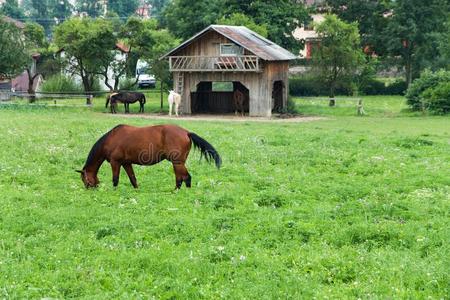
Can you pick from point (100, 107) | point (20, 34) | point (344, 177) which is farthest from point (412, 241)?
point (20, 34)

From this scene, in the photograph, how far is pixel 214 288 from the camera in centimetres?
834

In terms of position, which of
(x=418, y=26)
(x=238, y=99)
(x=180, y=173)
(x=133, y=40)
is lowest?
(x=180, y=173)

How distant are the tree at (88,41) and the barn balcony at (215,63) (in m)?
6.65

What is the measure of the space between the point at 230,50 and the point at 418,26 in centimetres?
2780

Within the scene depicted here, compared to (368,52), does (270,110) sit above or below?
below

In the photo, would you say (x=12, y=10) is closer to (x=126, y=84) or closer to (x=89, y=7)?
(x=89, y=7)

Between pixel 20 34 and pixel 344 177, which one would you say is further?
pixel 20 34

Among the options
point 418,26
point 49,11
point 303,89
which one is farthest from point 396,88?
point 49,11

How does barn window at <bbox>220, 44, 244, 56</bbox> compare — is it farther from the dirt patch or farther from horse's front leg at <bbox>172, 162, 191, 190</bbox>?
horse's front leg at <bbox>172, 162, 191, 190</bbox>

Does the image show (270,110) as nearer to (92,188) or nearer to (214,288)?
(92,188)

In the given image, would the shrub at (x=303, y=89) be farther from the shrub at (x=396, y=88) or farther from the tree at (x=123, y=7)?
the tree at (x=123, y=7)

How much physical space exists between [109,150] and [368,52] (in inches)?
2242

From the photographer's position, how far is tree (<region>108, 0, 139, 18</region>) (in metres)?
134

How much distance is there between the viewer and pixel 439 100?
39.7 metres
